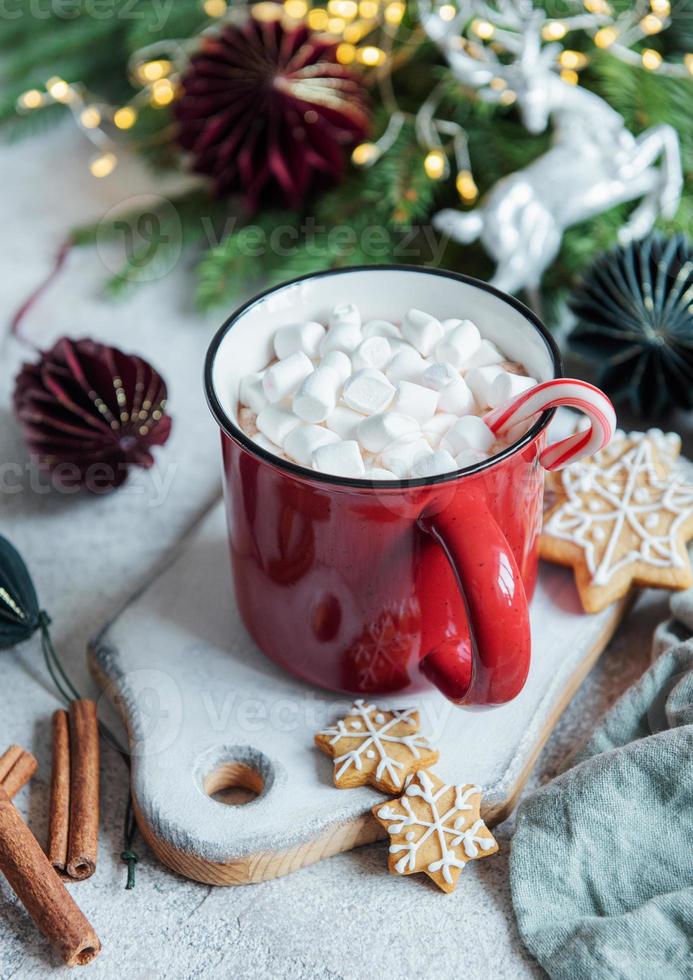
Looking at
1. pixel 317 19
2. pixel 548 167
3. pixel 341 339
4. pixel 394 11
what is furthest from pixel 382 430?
pixel 317 19

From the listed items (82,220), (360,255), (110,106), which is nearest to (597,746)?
(360,255)

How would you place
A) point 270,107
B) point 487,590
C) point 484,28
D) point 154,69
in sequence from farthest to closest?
point 154,69, point 270,107, point 484,28, point 487,590

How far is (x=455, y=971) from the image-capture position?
0.68m

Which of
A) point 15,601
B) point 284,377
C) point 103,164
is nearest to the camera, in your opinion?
point 284,377

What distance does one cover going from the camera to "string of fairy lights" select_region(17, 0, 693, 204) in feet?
3.83

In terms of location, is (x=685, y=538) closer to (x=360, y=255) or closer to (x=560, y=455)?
(x=560, y=455)

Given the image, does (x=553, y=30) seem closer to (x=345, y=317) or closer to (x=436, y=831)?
(x=345, y=317)

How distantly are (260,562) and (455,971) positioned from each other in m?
0.30

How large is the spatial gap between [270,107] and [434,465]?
713mm

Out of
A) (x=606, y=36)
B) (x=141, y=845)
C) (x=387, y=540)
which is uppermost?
(x=606, y=36)

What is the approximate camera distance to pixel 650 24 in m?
1.14

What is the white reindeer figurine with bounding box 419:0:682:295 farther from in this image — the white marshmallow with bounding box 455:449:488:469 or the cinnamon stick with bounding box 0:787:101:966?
the cinnamon stick with bounding box 0:787:101:966

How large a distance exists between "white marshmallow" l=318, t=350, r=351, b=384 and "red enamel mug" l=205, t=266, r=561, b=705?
7cm

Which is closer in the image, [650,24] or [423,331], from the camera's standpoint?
[423,331]
